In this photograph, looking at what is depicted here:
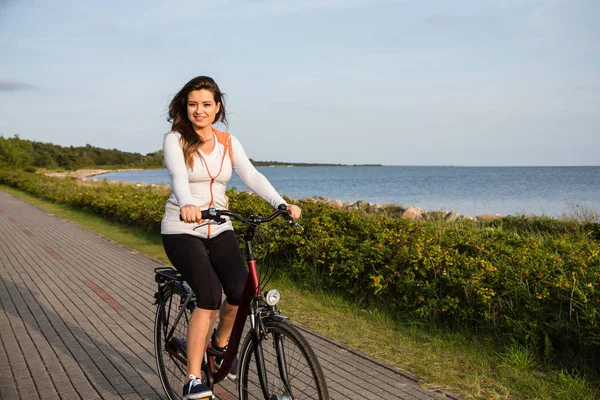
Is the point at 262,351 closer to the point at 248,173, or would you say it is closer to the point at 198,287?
the point at 198,287

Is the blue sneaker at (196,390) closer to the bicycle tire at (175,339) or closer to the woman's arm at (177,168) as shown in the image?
the bicycle tire at (175,339)

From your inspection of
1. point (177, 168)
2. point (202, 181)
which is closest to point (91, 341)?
point (202, 181)

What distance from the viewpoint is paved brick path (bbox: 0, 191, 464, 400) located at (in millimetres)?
4184

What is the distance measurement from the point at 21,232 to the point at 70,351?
409 inches

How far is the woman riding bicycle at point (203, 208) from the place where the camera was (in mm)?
3195

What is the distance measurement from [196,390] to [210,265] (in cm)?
71

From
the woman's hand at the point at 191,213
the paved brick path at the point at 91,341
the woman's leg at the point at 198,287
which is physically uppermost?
the woman's hand at the point at 191,213

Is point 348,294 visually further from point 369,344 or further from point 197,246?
point 197,246

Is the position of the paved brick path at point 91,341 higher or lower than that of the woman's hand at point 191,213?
lower

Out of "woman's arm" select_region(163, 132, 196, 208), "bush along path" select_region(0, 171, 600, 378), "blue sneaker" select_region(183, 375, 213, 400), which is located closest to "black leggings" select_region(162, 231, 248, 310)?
"woman's arm" select_region(163, 132, 196, 208)

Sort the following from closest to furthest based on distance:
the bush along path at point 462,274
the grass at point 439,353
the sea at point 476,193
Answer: the grass at point 439,353
the bush along path at point 462,274
the sea at point 476,193

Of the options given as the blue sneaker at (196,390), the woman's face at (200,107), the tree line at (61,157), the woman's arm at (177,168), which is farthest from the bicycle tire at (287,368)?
the tree line at (61,157)

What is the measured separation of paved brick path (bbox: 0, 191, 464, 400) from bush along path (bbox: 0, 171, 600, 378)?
116 centimetres

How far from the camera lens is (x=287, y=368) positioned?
2.84 metres
